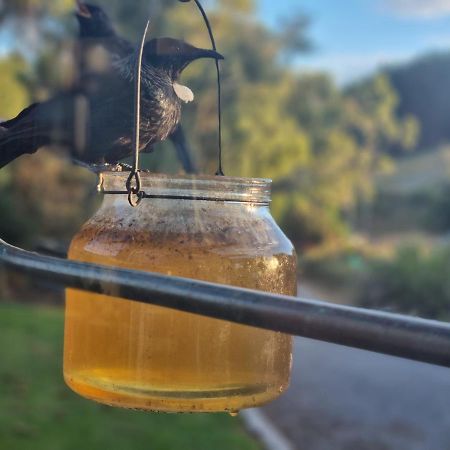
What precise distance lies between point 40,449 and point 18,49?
5641 mm

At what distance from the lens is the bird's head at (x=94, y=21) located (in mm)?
1147

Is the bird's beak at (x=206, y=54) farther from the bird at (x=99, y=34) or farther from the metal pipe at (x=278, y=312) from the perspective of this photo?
the metal pipe at (x=278, y=312)

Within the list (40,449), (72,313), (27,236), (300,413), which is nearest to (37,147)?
(72,313)

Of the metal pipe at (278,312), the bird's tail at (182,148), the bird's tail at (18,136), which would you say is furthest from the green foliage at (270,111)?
the metal pipe at (278,312)

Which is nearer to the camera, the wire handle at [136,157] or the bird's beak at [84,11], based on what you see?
the wire handle at [136,157]

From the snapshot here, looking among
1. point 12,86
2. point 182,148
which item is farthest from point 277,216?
point 182,148

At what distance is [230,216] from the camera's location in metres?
0.94

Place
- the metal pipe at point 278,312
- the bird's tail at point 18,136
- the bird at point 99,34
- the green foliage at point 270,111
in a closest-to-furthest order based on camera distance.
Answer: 1. the metal pipe at point 278,312
2. the bird's tail at point 18,136
3. the bird at point 99,34
4. the green foliage at point 270,111

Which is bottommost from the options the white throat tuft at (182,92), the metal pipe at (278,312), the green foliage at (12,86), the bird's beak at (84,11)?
the metal pipe at (278,312)

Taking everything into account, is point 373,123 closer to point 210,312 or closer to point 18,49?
point 18,49

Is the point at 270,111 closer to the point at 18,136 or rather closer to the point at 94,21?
the point at 94,21

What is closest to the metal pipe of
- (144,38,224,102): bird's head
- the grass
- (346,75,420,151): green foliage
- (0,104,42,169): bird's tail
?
(0,104,42,169): bird's tail

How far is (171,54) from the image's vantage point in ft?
3.38

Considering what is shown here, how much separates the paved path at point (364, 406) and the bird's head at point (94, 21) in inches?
169
